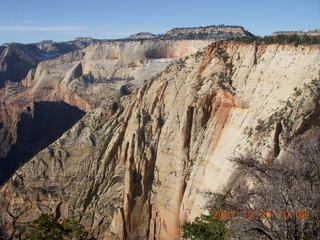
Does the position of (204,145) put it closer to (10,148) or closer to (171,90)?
(171,90)

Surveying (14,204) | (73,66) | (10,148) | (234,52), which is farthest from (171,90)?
(73,66)

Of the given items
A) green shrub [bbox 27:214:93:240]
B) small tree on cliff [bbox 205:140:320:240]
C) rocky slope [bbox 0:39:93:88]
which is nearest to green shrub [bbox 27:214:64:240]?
green shrub [bbox 27:214:93:240]

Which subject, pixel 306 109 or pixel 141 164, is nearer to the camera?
pixel 306 109

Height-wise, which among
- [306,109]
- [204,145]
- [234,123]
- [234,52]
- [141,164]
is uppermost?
[234,52]

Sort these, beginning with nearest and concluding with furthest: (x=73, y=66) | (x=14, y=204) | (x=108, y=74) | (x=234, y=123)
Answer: (x=234, y=123) < (x=14, y=204) < (x=108, y=74) < (x=73, y=66)

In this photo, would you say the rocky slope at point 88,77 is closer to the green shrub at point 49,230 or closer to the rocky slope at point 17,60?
the rocky slope at point 17,60

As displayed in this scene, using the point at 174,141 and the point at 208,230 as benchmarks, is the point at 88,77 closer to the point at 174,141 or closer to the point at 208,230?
the point at 174,141
